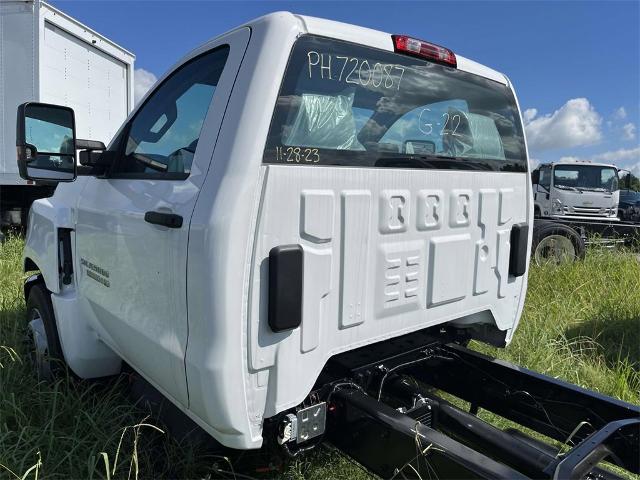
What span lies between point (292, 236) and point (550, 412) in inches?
59.7

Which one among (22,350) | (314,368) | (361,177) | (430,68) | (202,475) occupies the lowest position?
(202,475)

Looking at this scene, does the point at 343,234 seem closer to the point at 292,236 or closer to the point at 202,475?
the point at 292,236

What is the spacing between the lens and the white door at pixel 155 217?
193 centimetres

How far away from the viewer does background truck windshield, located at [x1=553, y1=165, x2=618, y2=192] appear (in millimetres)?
13070

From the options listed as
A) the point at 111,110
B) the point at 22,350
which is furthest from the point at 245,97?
the point at 111,110

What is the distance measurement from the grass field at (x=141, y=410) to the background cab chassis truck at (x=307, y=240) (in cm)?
31

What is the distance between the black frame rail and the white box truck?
7.98 metres

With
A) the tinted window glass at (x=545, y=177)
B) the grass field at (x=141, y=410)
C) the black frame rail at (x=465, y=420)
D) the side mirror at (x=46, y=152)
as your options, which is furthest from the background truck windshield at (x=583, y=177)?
the side mirror at (x=46, y=152)

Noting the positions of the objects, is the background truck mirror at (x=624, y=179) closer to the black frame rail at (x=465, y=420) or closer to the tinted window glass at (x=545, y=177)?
the tinted window glass at (x=545, y=177)

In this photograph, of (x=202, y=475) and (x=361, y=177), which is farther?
(x=202, y=475)

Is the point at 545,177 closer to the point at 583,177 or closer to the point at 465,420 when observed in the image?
the point at 583,177

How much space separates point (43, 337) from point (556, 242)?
7.47 meters

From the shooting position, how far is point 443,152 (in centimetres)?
252

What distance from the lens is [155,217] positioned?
200 centimetres
